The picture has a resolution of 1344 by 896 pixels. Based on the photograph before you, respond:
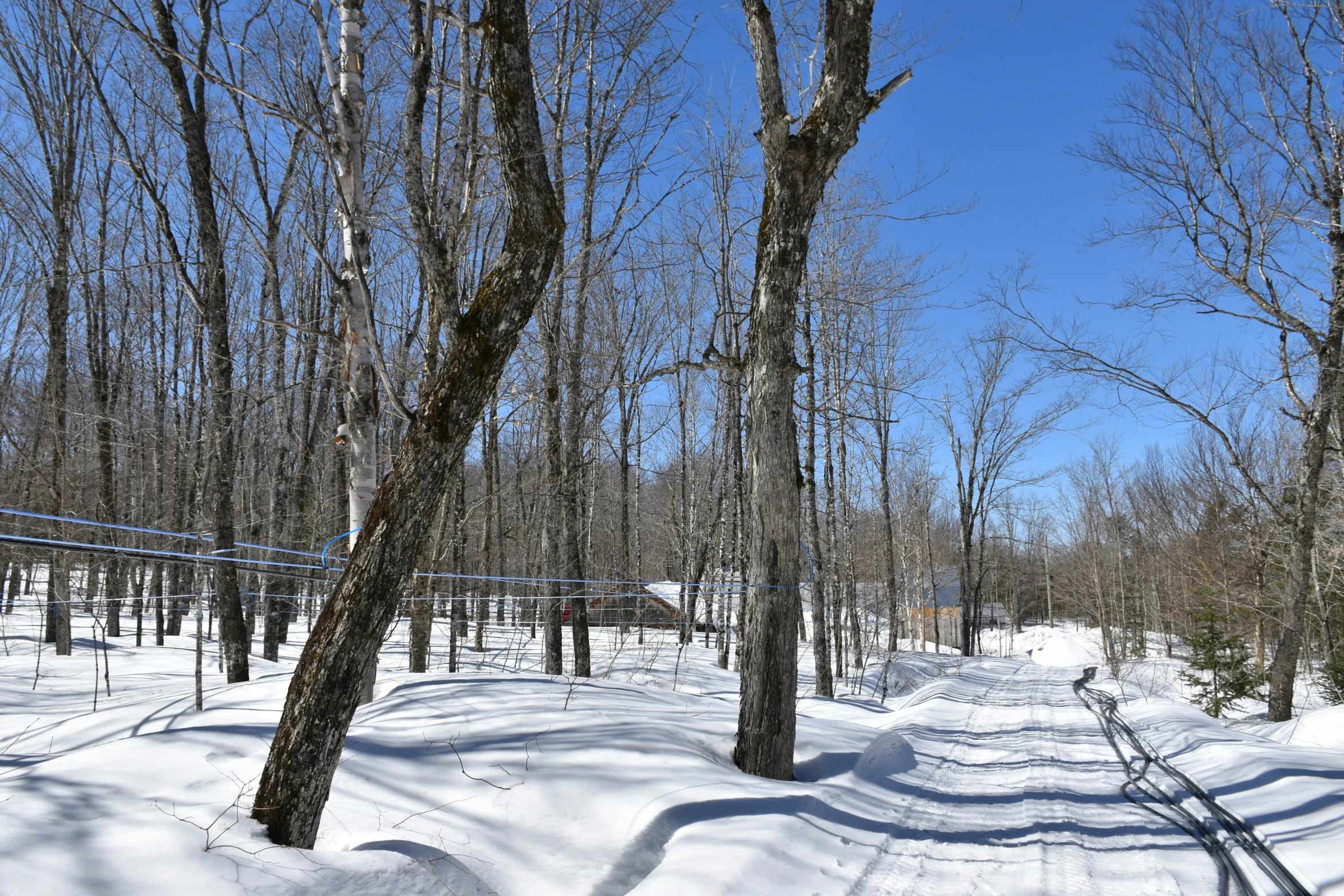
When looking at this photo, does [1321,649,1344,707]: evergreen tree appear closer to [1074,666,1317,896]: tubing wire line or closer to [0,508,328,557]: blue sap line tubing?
[1074,666,1317,896]: tubing wire line

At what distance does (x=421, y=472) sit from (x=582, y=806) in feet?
6.55

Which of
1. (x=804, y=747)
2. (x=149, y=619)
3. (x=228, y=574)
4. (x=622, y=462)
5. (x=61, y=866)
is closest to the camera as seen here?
(x=61, y=866)

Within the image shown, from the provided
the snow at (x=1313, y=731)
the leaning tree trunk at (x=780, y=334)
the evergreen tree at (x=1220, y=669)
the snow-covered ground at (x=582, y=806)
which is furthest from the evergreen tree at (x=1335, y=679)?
the leaning tree trunk at (x=780, y=334)

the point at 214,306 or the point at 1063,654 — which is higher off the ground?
the point at 214,306

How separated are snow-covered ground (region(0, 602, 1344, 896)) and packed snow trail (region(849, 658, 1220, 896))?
20mm

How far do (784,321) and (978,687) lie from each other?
472 inches

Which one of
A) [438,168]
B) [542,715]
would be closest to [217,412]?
[438,168]

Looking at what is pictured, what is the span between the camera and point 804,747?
5.51 metres

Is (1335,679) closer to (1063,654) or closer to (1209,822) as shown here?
(1209,822)

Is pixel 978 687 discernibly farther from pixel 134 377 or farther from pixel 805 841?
pixel 134 377

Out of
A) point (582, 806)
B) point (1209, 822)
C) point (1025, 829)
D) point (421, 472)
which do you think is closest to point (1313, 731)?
point (1209, 822)

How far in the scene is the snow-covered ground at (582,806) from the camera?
2.70 meters

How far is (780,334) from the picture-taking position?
5.14 meters

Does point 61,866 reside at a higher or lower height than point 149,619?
higher
